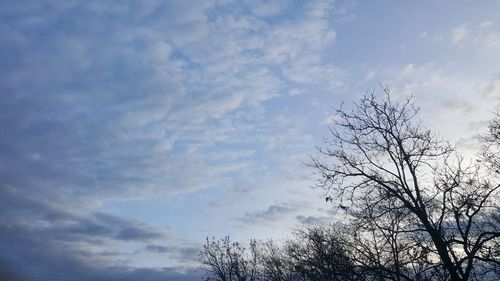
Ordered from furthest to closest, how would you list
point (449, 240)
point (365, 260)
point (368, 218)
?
point (365, 260) → point (368, 218) → point (449, 240)

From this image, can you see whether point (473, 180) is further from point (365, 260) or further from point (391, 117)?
point (365, 260)

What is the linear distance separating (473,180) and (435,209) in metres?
1.92

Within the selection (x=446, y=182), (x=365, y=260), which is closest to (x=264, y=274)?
(x=365, y=260)

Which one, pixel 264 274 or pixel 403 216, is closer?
pixel 403 216

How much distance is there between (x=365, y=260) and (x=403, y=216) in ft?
8.29

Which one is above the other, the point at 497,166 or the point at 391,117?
the point at 391,117

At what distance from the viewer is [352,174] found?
19250mm

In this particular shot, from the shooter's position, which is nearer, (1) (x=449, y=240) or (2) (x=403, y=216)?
(1) (x=449, y=240)

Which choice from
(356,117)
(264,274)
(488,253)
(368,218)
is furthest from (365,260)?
(264,274)

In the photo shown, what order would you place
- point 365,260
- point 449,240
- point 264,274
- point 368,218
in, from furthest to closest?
point 264,274 → point 365,260 → point 368,218 → point 449,240

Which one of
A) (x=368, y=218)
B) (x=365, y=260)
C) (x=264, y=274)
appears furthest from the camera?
(x=264, y=274)

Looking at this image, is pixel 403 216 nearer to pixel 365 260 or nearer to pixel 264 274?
pixel 365 260

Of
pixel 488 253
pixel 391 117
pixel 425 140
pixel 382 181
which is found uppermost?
pixel 391 117

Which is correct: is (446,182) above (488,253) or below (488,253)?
above
